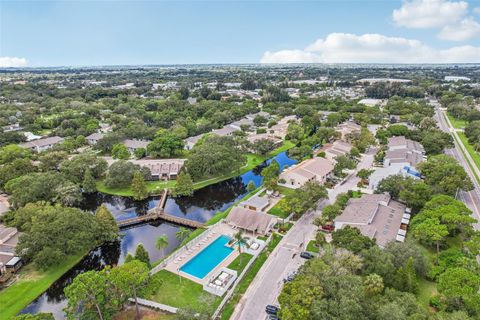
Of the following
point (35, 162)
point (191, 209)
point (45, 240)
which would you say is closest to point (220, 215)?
point (191, 209)

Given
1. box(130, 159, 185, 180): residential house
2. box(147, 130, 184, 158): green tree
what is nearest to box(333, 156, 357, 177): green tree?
box(130, 159, 185, 180): residential house

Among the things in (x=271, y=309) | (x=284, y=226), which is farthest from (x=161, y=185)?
(x=271, y=309)

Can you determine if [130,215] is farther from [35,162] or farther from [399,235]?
[399,235]

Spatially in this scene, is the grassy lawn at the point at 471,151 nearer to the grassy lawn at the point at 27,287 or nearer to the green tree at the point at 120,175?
the green tree at the point at 120,175

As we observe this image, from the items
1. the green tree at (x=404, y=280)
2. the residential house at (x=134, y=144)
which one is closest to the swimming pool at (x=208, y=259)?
the green tree at (x=404, y=280)

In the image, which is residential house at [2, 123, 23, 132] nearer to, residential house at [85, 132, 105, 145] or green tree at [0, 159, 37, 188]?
residential house at [85, 132, 105, 145]

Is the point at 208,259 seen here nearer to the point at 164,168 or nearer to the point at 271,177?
the point at 271,177
